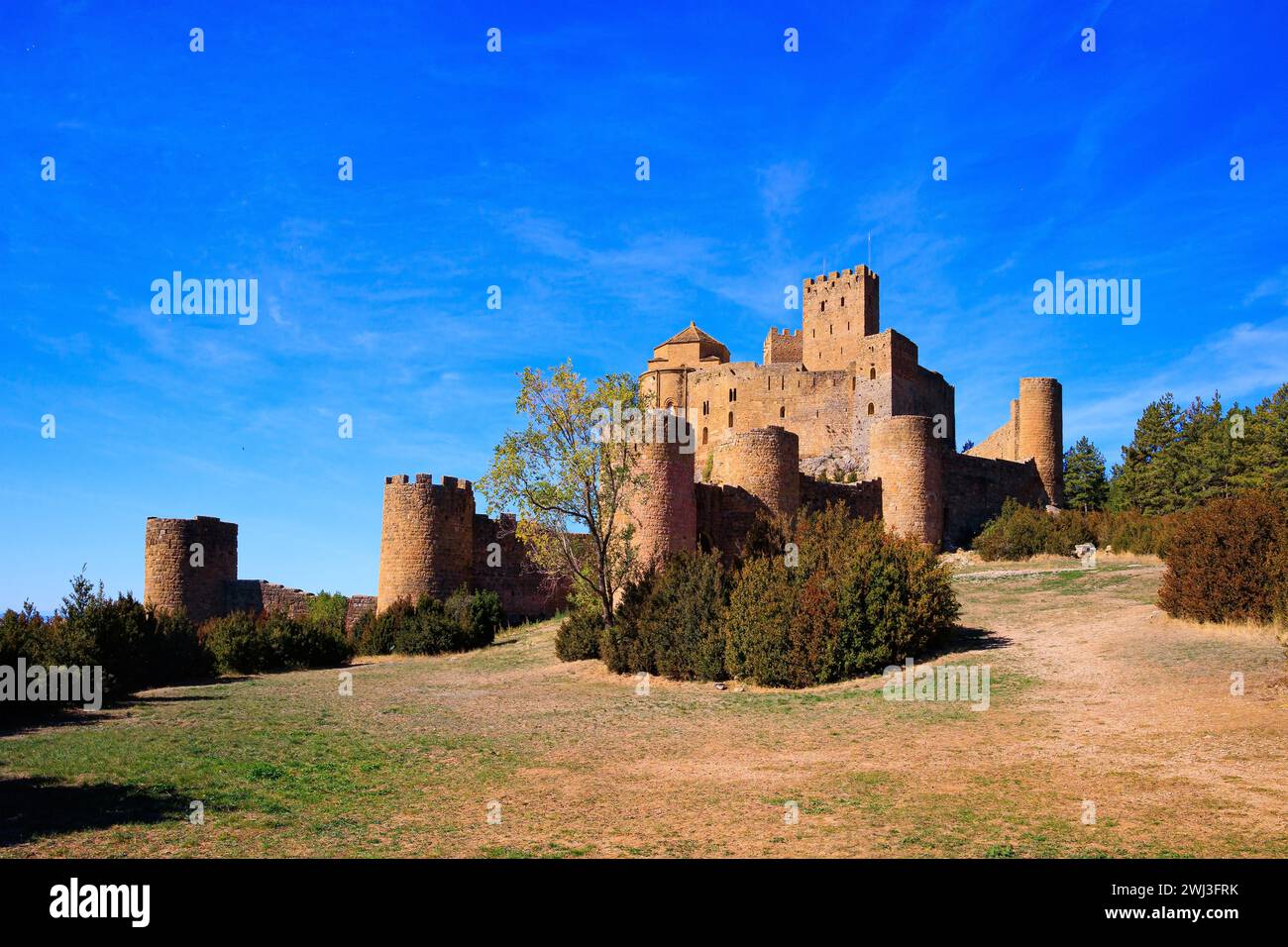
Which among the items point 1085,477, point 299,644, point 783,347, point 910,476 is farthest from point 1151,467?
point 299,644

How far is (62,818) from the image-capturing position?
299 inches

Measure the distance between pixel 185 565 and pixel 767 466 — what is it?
1717cm

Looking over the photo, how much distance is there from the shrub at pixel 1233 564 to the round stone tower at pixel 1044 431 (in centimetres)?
2839

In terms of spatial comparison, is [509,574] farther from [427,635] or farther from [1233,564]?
[1233,564]

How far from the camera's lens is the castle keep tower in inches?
2264

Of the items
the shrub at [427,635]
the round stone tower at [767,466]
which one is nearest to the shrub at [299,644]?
the shrub at [427,635]

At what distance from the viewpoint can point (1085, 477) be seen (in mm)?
52781

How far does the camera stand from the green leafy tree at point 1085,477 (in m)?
51.1

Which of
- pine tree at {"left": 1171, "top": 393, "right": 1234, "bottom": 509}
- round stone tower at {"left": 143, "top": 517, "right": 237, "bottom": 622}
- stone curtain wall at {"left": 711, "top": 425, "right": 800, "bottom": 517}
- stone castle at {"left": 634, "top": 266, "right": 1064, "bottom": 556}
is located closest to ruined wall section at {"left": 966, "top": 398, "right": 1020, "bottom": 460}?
stone castle at {"left": 634, "top": 266, "right": 1064, "bottom": 556}

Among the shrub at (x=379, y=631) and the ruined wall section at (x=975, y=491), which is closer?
the shrub at (x=379, y=631)

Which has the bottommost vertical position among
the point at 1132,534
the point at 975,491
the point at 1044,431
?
the point at 1132,534

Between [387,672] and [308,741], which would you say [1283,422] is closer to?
[387,672]

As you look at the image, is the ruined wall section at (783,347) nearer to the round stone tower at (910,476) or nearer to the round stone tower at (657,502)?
the round stone tower at (910,476)

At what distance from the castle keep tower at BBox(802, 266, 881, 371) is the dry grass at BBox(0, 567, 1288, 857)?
42.3 meters
